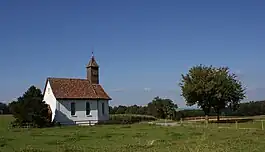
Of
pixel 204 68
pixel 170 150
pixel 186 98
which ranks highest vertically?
pixel 204 68

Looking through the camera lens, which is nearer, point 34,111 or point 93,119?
point 34,111

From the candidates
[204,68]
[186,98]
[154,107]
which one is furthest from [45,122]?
[154,107]

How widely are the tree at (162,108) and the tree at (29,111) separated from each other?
35.8 meters

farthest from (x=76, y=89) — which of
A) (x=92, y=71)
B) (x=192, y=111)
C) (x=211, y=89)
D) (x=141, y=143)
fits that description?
(x=192, y=111)

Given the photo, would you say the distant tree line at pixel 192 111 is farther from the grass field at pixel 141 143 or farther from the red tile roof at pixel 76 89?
the grass field at pixel 141 143

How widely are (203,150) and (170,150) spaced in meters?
2.20

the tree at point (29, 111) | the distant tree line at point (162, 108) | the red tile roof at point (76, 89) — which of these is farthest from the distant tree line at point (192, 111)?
the tree at point (29, 111)

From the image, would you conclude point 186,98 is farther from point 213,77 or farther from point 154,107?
point 154,107

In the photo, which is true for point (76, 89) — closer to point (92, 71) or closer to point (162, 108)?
point (92, 71)

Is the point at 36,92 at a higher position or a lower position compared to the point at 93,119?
higher

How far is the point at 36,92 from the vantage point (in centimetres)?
5916

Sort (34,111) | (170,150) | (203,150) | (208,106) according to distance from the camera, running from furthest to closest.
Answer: (208,106), (34,111), (170,150), (203,150)

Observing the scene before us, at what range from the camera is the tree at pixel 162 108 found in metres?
84.4

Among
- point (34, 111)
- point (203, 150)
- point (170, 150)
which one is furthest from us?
point (34, 111)
